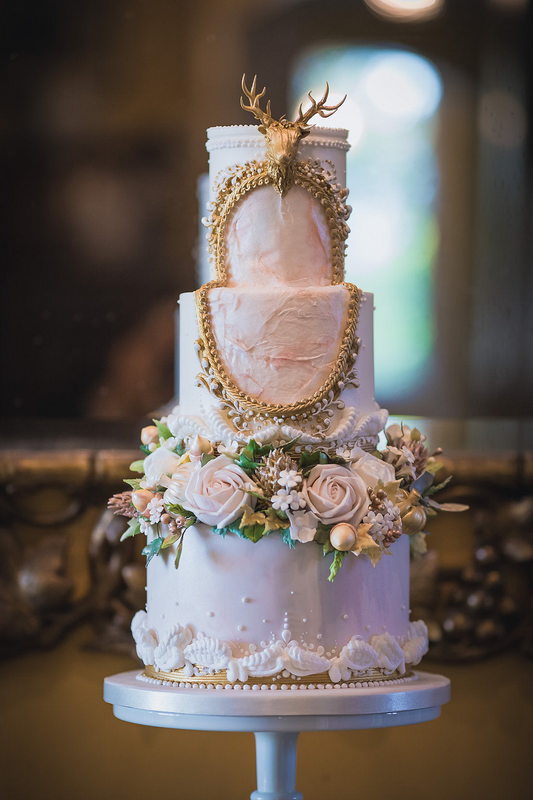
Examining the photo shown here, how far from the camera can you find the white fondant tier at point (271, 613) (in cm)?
274

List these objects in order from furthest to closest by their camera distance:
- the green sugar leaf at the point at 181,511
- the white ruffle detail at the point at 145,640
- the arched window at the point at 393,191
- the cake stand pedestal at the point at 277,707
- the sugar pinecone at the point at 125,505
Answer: the arched window at the point at 393,191
the sugar pinecone at the point at 125,505
the white ruffle detail at the point at 145,640
the green sugar leaf at the point at 181,511
the cake stand pedestal at the point at 277,707

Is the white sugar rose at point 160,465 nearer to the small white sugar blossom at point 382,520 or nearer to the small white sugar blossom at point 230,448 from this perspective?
the small white sugar blossom at point 230,448

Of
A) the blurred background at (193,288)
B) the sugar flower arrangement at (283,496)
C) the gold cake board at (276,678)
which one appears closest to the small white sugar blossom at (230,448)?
the sugar flower arrangement at (283,496)

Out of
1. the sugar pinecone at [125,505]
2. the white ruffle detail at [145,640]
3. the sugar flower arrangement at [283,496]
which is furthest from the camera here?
the sugar pinecone at [125,505]

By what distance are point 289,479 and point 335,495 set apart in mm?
126

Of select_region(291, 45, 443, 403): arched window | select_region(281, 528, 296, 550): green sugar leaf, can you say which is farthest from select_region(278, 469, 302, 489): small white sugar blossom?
select_region(291, 45, 443, 403): arched window

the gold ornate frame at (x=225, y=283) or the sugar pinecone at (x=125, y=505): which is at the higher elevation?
the gold ornate frame at (x=225, y=283)

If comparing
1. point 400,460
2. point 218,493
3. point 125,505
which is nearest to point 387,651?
point 400,460

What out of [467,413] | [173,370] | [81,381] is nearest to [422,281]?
[467,413]

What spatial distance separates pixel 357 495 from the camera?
2783 mm

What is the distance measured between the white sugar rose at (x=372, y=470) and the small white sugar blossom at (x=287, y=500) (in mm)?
222

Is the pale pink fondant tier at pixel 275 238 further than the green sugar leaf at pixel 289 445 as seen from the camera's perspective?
Yes

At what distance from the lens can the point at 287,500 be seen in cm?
272

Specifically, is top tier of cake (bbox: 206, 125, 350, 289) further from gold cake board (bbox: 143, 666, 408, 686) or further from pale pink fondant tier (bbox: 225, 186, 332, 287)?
gold cake board (bbox: 143, 666, 408, 686)
